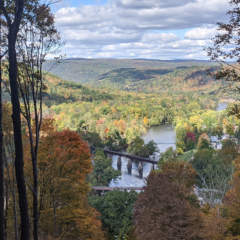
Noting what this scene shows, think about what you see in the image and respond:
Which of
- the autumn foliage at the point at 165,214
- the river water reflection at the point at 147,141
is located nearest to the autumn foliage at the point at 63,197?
the autumn foliage at the point at 165,214

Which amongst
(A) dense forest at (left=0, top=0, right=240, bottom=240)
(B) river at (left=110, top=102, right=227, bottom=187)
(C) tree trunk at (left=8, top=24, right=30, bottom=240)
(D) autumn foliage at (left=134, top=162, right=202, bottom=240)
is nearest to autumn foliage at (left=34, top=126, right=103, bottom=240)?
(A) dense forest at (left=0, top=0, right=240, bottom=240)

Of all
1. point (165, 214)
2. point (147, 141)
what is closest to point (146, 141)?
point (147, 141)

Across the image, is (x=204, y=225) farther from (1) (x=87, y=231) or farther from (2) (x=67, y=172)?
(2) (x=67, y=172)

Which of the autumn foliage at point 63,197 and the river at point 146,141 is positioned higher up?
the autumn foliage at point 63,197

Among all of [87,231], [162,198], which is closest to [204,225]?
[162,198]

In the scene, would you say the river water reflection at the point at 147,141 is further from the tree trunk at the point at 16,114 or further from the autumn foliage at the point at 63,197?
the tree trunk at the point at 16,114

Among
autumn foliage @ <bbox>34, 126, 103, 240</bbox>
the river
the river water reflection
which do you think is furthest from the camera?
the river water reflection

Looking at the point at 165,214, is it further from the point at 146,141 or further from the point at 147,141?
the point at 146,141

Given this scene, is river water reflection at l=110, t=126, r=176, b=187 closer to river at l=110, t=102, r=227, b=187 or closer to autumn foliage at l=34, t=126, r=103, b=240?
river at l=110, t=102, r=227, b=187

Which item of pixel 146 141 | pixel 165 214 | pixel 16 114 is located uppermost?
pixel 16 114
